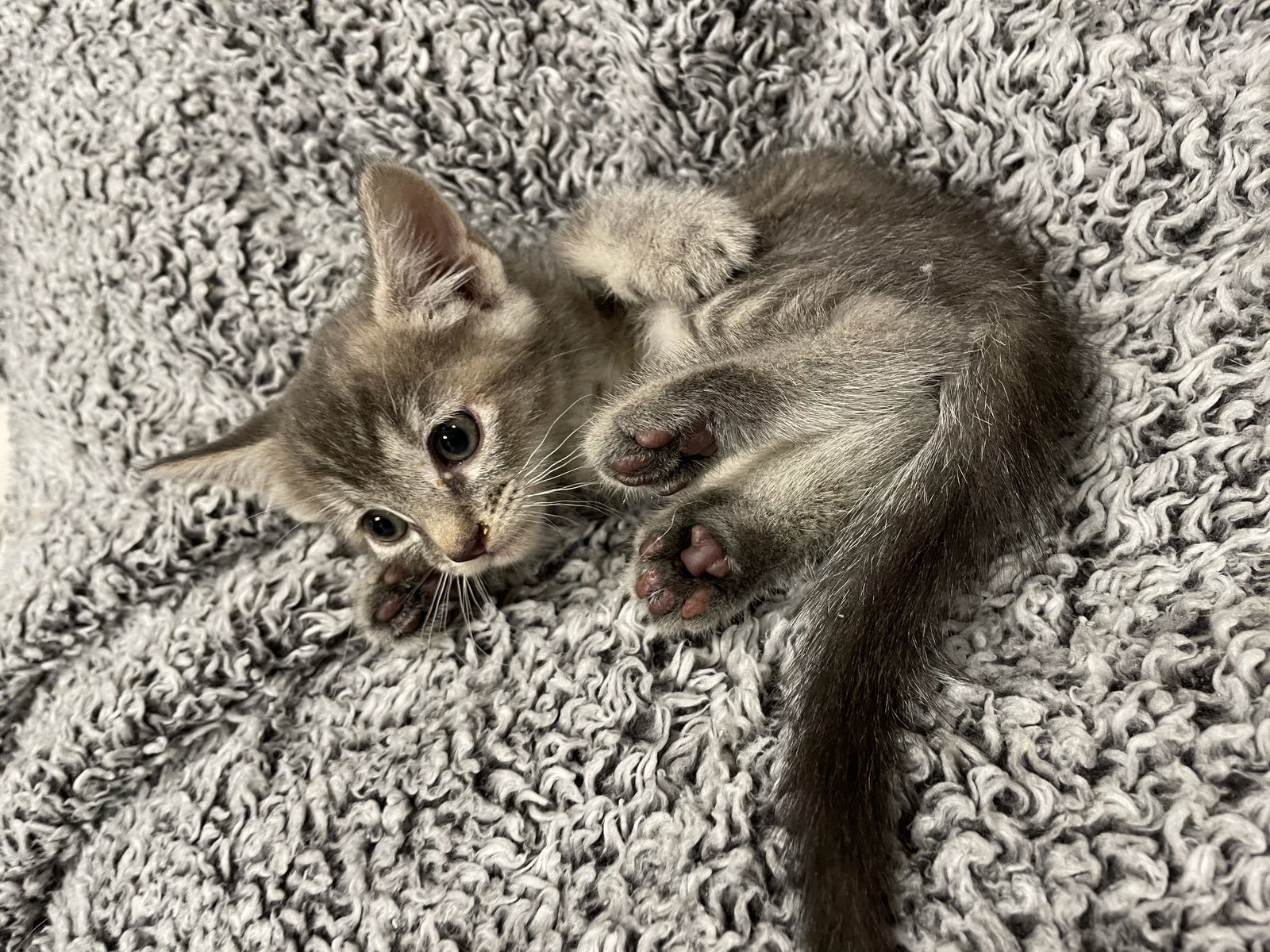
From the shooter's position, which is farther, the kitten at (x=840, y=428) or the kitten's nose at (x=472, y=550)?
the kitten's nose at (x=472, y=550)

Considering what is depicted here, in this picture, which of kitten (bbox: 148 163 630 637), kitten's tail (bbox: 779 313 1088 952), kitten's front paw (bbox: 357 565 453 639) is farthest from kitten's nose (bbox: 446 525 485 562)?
kitten's tail (bbox: 779 313 1088 952)

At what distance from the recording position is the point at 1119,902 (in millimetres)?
603

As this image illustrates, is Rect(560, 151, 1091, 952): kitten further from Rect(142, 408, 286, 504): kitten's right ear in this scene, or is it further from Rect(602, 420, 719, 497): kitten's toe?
Rect(142, 408, 286, 504): kitten's right ear

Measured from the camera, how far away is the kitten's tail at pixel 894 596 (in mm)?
642

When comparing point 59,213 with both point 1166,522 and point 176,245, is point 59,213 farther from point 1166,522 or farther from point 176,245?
point 1166,522

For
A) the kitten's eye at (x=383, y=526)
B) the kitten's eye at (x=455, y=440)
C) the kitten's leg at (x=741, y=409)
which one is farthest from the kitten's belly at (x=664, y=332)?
the kitten's eye at (x=383, y=526)

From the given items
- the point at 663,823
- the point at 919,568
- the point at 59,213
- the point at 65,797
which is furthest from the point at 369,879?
the point at 59,213

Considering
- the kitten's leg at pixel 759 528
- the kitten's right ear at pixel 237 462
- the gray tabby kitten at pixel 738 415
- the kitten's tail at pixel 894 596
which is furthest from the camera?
the kitten's right ear at pixel 237 462

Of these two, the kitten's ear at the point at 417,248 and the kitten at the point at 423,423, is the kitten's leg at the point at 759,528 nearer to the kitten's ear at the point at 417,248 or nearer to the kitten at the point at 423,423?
the kitten at the point at 423,423

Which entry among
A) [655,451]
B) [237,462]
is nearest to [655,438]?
[655,451]

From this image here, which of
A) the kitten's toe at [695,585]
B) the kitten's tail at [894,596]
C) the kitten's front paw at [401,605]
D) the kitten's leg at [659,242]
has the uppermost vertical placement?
the kitten's leg at [659,242]

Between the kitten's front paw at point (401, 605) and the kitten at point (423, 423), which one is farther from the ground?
the kitten at point (423, 423)

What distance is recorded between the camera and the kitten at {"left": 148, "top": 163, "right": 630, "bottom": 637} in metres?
0.97

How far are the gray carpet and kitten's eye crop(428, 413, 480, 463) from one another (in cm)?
21
